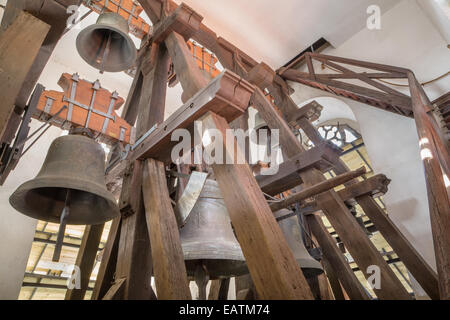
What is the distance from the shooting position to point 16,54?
1.27 metres

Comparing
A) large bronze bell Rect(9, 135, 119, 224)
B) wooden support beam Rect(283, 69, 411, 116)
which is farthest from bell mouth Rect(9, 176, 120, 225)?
wooden support beam Rect(283, 69, 411, 116)

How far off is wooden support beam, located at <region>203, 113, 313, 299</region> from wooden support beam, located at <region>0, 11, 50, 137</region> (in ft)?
2.83

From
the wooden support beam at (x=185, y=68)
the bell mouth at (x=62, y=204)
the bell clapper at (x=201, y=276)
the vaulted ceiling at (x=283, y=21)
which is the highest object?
the vaulted ceiling at (x=283, y=21)

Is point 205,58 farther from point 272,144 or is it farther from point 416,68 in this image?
point 416,68

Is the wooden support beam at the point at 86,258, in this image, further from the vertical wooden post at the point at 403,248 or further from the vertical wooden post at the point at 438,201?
the vertical wooden post at the point at 438,201

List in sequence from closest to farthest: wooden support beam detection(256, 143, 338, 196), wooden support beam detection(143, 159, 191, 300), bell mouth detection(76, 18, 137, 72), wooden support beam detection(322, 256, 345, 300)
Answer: wooden support beam detection(143, 159, 191, 300) < bell mouth detection(76, 18, 137, 72) < wooden support beam detection(256, 143, 338, 196) < wooden support beam detection(322, 256, 345, 300)

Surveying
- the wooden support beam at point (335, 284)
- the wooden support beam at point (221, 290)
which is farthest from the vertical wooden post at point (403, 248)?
the wooden support beam at point (221, 290)

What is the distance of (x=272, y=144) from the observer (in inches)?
149

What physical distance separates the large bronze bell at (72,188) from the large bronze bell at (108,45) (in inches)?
33.7

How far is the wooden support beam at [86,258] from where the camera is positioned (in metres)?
2.00

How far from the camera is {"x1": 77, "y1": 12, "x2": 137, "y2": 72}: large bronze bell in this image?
7.35 feet

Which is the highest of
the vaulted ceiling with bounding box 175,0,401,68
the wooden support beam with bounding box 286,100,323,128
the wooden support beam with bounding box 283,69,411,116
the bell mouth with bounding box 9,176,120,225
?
the vaulted ceiling with bounding box 175,0,401,68

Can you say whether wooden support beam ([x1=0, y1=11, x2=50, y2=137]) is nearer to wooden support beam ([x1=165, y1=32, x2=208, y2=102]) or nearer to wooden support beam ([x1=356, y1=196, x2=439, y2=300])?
wooden support beam ([x1=165, y1=32, x2=208, y2=102])

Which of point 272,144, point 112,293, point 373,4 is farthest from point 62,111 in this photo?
point 373,4
